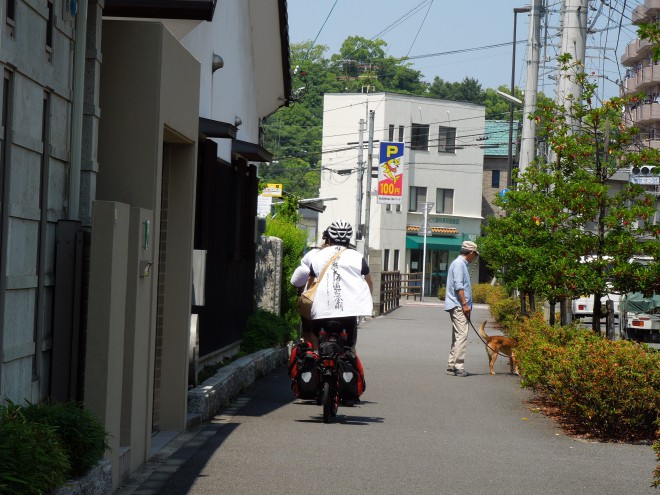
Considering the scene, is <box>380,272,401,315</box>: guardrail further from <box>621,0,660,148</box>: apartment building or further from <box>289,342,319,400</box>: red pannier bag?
<box>289,342,319,400</box>: red pannier bag

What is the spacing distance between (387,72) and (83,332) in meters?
89.1

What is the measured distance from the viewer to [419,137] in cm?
6469

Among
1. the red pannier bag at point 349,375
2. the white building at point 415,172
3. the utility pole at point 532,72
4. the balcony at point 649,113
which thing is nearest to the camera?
the red pannier bag at point 349,375

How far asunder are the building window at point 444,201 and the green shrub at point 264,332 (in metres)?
49.3

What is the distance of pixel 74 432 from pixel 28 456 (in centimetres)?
92

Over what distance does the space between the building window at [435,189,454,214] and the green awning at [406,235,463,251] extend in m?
1.70

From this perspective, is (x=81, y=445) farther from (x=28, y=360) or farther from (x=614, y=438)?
(x=614, y=438)

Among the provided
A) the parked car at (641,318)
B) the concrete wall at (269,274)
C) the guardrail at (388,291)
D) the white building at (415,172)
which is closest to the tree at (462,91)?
the white building at (415,172)

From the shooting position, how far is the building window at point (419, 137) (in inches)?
2534

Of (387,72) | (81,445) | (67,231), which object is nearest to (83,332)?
(67,231)

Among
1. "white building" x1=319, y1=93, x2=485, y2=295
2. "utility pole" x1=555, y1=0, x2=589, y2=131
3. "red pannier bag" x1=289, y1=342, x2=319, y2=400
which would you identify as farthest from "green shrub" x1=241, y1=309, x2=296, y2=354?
"white building" x1=319, y1=93, x2=485, y2=295

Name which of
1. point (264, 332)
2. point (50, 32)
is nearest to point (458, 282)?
point (264, 332)

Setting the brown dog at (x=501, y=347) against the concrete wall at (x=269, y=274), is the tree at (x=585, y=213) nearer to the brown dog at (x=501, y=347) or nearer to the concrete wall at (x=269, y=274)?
the brown dog at (x=501, y=347)

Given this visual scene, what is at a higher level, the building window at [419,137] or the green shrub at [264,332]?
the building window at [419,137]
